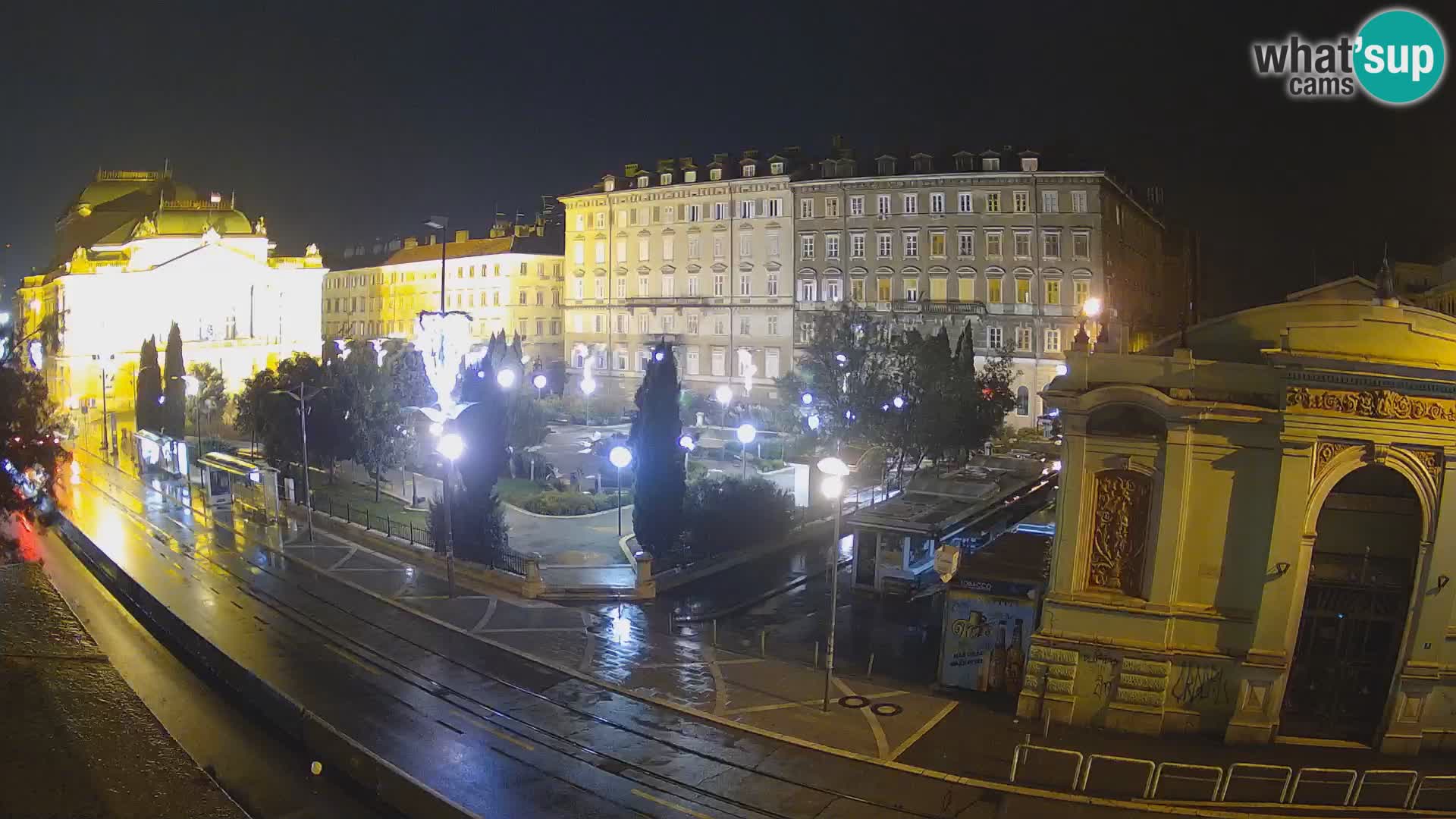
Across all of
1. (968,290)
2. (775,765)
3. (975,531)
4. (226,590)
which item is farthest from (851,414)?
(775,765)

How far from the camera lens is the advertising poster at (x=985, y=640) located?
1872 centimetres

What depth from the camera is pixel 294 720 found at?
54.6ft

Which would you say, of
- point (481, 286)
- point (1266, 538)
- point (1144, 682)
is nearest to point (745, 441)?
point (1144, 682)

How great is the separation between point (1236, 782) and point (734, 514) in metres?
18.0

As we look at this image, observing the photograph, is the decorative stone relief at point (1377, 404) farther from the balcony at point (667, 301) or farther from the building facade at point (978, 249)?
the balcony at point (667, 301)

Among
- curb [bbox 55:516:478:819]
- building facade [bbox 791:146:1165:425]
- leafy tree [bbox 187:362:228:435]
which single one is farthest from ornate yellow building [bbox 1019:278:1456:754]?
leafy tree [bbox 187:362:228:435]

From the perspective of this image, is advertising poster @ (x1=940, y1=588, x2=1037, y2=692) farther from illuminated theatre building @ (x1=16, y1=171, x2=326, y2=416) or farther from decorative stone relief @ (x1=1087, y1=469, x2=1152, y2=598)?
illuminated theatre building @ (x1=16, y1=171, x2=326, y2=416)

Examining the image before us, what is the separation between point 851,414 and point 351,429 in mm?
20913

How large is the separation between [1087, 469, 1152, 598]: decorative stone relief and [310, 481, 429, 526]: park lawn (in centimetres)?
2450

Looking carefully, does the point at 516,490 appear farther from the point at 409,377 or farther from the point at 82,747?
the point at 82,747

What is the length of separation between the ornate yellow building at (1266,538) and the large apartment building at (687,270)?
46941 mm

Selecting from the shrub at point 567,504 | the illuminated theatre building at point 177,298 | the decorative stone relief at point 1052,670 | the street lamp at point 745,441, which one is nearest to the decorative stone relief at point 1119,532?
the decorative stone relief at point 1052,670

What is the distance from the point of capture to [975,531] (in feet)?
88.7

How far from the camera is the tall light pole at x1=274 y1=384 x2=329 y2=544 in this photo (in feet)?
113
